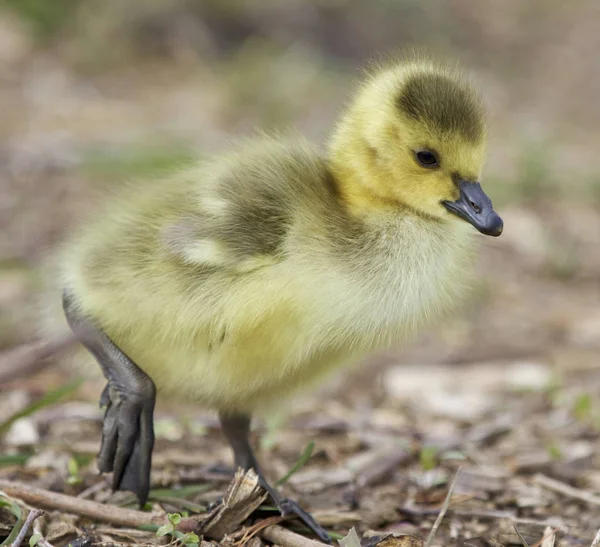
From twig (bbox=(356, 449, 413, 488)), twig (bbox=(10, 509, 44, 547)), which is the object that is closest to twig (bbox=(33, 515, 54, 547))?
twig (bbox=(10, 509, 44, 547))

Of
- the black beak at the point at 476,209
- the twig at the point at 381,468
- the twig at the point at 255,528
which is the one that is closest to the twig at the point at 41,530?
the twig at the point at 255,528

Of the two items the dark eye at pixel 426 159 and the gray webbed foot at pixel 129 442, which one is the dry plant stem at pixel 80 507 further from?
the dark eye at pixel 426 159

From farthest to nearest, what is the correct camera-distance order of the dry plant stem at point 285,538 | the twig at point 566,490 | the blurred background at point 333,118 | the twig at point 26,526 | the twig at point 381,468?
the blurred background at point 333,118
the twig at point 381,468
the twig at point 566,490
the dry plant stem at point 285,538
the twig at point 26,526

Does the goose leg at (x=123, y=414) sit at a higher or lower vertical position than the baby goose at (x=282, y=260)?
lower

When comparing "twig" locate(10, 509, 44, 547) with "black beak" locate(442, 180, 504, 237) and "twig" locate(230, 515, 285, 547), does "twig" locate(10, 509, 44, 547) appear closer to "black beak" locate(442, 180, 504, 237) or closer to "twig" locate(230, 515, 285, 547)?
"twig" locate(230, 515, 285, 547)

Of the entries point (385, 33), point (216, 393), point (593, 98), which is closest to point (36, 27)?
point (385, 33)

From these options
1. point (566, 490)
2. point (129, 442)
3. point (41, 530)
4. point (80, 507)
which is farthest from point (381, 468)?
point (41, 530)

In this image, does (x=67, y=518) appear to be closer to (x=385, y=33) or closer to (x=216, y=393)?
(x=216, y=393)

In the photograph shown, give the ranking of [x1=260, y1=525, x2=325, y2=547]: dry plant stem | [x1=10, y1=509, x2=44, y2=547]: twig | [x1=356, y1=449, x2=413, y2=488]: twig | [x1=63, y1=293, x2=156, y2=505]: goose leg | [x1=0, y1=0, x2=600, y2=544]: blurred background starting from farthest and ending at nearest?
[x1=0, y1=0, x2=600, y2=544]: blurred background, [x1=356, y1=449, x2=413, y2=488]: twig, [x1=63, y1=293, x2=156, y2=505]: goose leg, [x1=260, y1=525, x2=325, y2=547]: dry plant stem, [x1=10, y1=509, x2=44, y2=547]: twig
